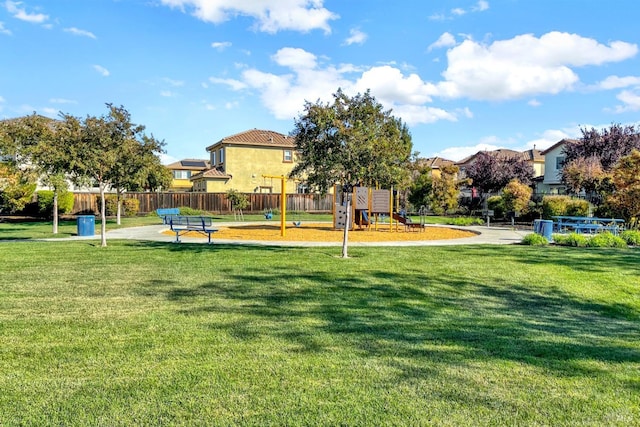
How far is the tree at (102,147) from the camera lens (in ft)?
43.0

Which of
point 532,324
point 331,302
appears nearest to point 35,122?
point 331,302

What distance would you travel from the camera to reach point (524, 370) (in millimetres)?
4449

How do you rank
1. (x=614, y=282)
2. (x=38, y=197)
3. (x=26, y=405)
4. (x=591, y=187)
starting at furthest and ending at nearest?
(x=38, y=197) < (x=591, y=187) < (x=614, y=282) < (x=26, y=405)

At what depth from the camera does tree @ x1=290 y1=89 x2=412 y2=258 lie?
11914mm

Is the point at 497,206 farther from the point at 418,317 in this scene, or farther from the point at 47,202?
the point at 47,202

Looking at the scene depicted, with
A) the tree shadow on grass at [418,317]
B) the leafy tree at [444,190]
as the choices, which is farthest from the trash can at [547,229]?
the leafy tree at [444,190]

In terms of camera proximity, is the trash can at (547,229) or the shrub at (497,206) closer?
the trash can at (547,229)

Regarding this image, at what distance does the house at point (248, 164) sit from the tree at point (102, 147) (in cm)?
2986

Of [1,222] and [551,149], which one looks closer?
[1,222]

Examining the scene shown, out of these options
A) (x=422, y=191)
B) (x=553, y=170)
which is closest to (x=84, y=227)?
(x=422, y=191)

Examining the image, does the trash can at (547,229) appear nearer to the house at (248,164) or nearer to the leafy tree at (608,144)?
the leafy tree at (608,144)

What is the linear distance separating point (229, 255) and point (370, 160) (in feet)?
14.6

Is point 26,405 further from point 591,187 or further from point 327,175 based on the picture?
point 591,187

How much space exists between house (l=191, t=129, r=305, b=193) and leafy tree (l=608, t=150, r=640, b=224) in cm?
2832
